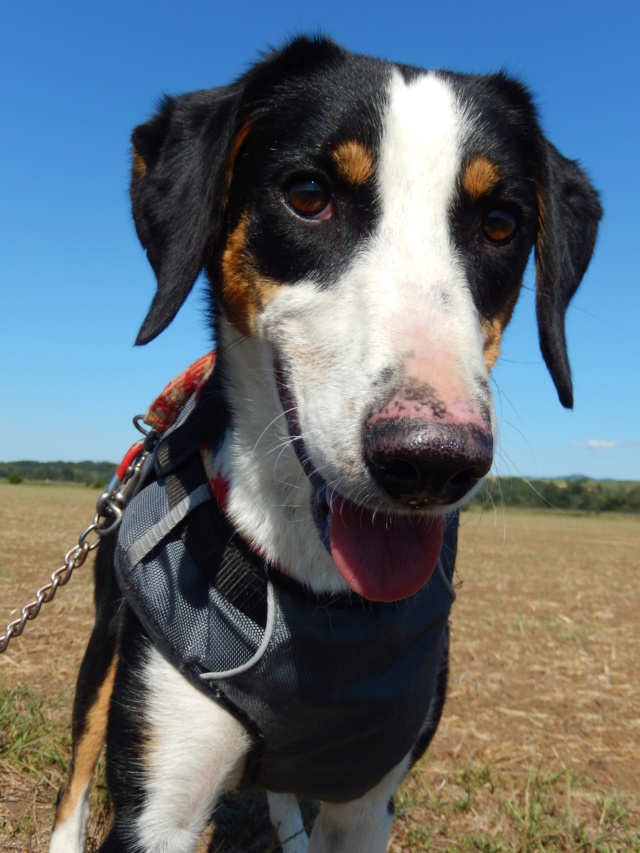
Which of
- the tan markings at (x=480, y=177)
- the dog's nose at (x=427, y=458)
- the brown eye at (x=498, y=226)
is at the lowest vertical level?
the dog's nose at (x=427, y=458)

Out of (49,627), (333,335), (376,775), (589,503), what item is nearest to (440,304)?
(333,335)

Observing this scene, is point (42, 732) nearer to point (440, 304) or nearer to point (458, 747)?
point (458, 747)

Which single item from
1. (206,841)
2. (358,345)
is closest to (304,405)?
(358,345)

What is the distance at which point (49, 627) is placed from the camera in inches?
296

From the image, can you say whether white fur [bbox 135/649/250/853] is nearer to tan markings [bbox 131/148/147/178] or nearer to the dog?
the dog

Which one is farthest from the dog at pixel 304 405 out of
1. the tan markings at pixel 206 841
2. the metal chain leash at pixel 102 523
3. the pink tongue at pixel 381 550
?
the tan markings at pixel 206 841

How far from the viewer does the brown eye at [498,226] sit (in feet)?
7.30

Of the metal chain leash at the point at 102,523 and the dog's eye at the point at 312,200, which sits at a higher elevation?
the dog's eye at the point at 312,200

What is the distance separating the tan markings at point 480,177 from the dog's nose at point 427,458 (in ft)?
2.90

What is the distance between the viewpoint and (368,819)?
250 cm

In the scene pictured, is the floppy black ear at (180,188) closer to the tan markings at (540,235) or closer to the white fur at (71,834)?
the tan markings at (540,235)

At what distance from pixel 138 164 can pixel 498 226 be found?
1.23 m

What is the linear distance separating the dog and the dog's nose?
12 cm

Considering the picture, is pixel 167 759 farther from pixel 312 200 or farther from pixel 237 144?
pixel 237 144
